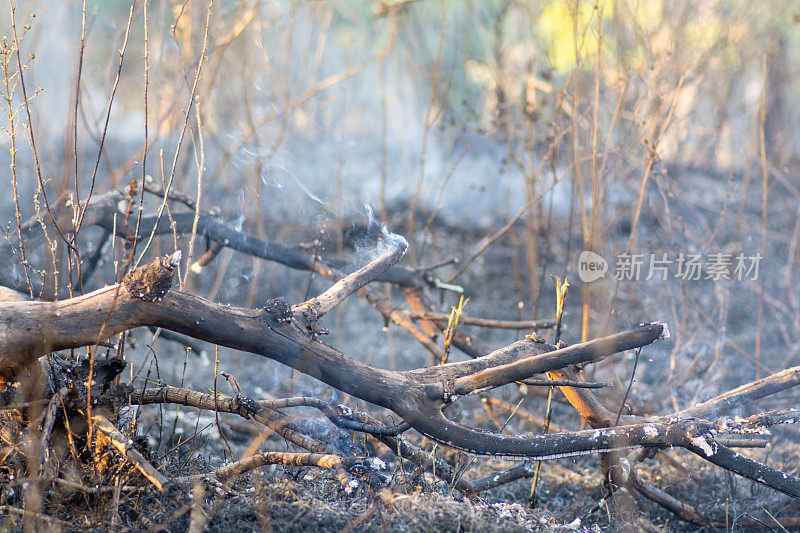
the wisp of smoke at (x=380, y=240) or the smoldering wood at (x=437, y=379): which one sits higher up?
the wisp of smoke at (x=380, y=240)

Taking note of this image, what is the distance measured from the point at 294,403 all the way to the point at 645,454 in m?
1.29

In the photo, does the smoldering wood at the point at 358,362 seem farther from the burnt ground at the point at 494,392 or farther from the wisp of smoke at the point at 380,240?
the wisp of smoke at the point at 380,240

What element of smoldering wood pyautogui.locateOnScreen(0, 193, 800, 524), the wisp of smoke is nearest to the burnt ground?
the wisp of smoke

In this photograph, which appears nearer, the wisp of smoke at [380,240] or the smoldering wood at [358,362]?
the smoldering wood at [358,362]

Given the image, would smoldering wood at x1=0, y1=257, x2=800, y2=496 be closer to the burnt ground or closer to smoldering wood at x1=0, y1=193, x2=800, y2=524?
smoldering wood at x1=0, y1=193, x2=800, y2=524

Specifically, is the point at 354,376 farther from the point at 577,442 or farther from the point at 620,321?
the point at 620,321

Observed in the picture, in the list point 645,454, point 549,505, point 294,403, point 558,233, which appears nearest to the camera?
point 294,403

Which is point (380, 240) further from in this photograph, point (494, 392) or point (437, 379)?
point (494, 392)

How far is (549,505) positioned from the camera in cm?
254

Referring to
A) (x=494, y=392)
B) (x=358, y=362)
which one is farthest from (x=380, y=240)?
(x=494, y=392)

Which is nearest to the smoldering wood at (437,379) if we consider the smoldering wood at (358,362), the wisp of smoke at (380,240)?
the smoldering wood at (358,362)

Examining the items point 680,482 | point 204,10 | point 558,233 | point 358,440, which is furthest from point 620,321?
point 204,10

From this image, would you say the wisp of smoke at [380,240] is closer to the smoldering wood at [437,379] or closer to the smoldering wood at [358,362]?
the smoldering wood at [437,379]

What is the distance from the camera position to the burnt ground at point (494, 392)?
1.68 meters
